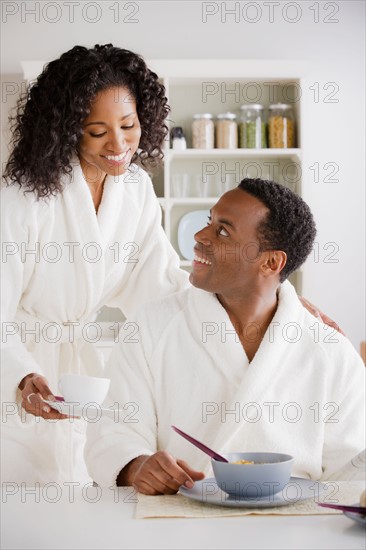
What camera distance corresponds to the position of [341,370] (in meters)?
1.61

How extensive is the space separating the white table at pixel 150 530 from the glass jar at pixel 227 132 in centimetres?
298

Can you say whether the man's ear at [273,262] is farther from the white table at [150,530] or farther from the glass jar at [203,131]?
the glass jar at [203,131]

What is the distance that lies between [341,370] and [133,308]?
74 cm

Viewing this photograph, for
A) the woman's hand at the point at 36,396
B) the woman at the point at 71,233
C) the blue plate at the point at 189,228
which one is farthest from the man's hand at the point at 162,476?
the blue plate at the point at 189,228

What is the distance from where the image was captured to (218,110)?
419 centimetres

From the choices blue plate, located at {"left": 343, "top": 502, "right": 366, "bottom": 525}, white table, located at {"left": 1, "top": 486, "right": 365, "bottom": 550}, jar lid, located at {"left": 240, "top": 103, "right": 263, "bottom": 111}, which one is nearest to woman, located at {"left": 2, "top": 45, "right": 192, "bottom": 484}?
white table, located at {"left": 1, "top": 486, "right": 365, "bottom": 550}

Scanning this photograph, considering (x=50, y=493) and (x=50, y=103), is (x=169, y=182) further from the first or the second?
(x=50, y=493)

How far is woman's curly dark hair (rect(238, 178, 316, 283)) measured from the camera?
1.72 meters

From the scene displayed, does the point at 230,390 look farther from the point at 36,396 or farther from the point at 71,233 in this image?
the point at 71,233

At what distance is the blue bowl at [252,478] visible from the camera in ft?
3.96

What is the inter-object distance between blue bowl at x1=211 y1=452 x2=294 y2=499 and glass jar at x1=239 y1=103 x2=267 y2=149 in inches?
116

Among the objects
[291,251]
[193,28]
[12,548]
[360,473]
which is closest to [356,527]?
[360,473]

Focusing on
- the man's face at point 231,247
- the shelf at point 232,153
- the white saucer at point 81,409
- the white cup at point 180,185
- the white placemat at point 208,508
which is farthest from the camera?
the white cup at point 180,185

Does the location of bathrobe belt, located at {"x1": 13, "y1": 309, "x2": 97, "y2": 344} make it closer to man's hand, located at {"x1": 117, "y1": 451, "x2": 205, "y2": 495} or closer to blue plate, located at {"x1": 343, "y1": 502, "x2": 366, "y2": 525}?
man's hand, located at {"x1": 117, "y1": 451, "x2": 205, "y2": 495}
